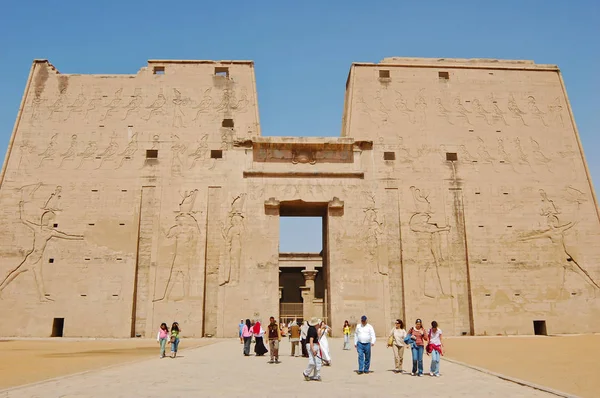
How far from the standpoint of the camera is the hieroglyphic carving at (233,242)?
19.5m

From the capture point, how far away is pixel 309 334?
27.3 ft

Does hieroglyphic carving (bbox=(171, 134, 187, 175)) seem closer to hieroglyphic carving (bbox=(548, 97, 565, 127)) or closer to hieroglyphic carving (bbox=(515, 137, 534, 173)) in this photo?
hieroglyphic carving (bbox=(515, 137, 534, 173))

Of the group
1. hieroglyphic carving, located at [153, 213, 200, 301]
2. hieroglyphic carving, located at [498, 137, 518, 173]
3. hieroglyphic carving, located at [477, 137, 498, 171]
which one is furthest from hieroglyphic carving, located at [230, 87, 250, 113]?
hieroglyphic carving, located at [498, 137, 518, 173]

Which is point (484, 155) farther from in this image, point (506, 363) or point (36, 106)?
point (36, 106)

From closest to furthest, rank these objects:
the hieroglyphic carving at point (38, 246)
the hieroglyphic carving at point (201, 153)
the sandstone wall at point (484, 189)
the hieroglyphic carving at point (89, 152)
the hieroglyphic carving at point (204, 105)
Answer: the hieroglyphic carving at point (38, 246) → the sandstone wall at point (484, 189) → the hieroglyphic carving at point (89, 152) → the hieroglyphic carving at point (201, 153) → the hieroglyphic carving at point (204, 105)

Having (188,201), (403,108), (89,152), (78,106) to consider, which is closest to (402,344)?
(188,201)

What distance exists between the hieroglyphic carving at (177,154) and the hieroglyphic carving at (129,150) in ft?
5.22

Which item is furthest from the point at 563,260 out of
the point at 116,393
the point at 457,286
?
the point at 116,393

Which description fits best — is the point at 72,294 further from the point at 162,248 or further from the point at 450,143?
the point at 450,143

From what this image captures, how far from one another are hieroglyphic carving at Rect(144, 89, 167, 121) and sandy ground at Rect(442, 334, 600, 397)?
15.3 metres

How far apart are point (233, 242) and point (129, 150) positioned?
609 cm

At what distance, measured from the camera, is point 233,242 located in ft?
65.5

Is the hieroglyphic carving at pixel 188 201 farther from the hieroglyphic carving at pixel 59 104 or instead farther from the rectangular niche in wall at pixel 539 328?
the rectangular niche in wall at pixel 539 328

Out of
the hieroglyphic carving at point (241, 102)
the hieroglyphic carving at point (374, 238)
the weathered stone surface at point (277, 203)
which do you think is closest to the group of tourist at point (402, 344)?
the weathered stone surface at point (277, 203)
